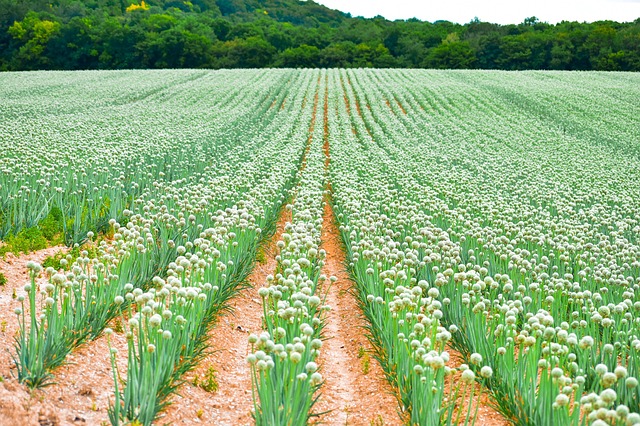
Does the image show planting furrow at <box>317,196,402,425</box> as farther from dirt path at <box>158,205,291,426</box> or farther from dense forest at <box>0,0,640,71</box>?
dense forest at <box>0,0,640,71</box>

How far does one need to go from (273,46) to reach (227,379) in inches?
3200

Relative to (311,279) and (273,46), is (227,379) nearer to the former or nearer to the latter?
Result: (311,279)

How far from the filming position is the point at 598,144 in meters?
27.3

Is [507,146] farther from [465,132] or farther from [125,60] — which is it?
[125,60]

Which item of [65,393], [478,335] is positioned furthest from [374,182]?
[65,393]

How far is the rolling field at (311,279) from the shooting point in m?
5.19

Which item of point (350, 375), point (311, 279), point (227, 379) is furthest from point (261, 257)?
point (227, 379)

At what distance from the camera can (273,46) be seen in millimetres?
84125

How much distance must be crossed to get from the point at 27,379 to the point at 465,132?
26199 millimetres

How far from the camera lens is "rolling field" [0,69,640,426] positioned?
519 centimetres

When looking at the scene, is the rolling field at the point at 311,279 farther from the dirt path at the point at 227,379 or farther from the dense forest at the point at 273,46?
the dense forest at the point at 273,46

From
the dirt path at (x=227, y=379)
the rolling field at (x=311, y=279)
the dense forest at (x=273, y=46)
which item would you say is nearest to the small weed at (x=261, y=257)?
the rolling field at (x=311, y=279)

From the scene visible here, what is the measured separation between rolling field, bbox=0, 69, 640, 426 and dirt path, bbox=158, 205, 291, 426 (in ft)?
0.08

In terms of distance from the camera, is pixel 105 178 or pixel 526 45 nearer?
pixel 105 178
